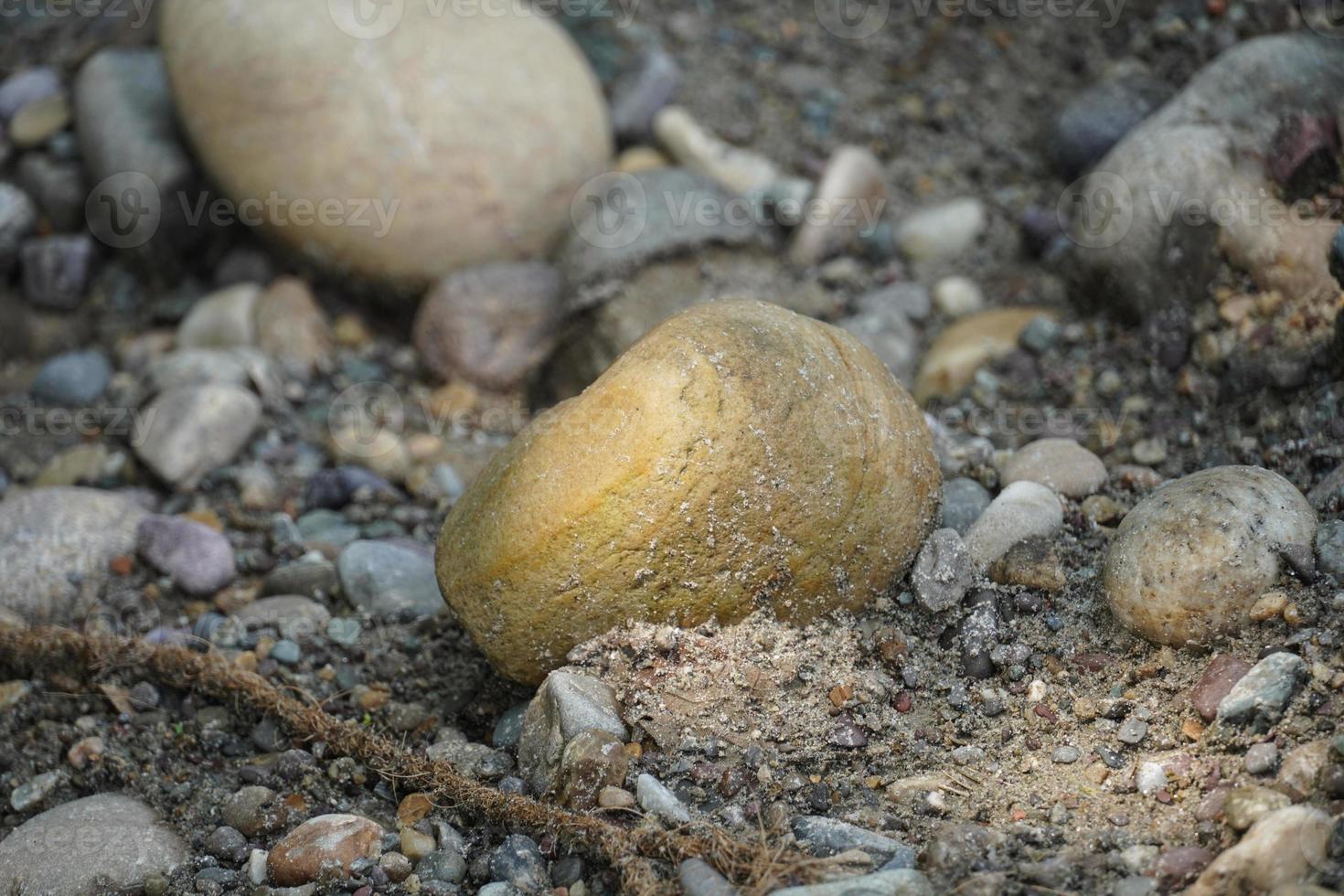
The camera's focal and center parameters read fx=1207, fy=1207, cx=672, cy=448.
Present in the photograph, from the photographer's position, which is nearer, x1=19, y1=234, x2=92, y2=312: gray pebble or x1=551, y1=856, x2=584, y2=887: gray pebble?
x1=551, y1=856, x2=584, y2=887: gray pebble

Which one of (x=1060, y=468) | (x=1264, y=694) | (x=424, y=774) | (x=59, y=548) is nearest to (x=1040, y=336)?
(x=1060, y=468)

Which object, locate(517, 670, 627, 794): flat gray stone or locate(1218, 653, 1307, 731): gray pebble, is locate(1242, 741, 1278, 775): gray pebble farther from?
locate(517, 670, 627, 794): flat gray stone

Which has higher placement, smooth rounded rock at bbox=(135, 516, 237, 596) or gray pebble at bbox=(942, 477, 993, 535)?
gray pebble at bbox=(942, 477, 993, 535)

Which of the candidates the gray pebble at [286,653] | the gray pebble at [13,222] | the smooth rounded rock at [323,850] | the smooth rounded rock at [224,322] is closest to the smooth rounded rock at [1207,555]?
the smooth rounded rock at [323,850]

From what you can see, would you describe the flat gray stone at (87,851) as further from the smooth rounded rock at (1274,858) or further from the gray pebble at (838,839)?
the smooth rounded rock at (1274,858)

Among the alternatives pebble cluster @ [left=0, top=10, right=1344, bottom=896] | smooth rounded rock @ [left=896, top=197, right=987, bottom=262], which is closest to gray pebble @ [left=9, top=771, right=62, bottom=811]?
pebble cluster @ [left=0, top=10, right=1344, bottom=896]

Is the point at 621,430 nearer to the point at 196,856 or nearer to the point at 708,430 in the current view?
the point at 708,430
